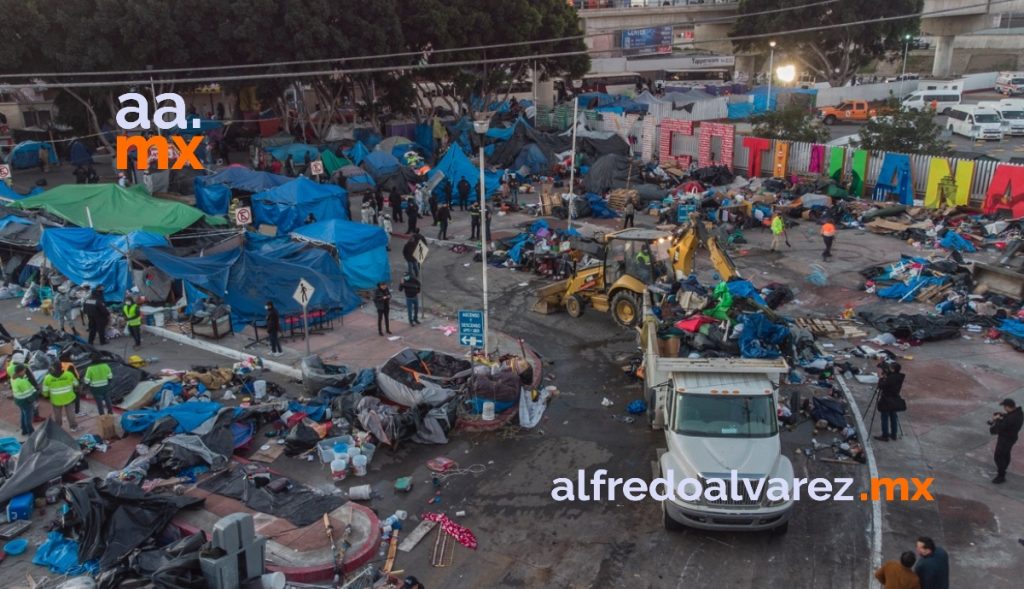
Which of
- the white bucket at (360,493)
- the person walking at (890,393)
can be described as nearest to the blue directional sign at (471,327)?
the white bucket at (360,493)

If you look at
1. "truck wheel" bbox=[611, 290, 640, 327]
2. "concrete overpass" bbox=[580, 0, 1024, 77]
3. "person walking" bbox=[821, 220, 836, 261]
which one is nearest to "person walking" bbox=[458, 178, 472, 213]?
"person walking" bbox=[821, 220, 836, 261]

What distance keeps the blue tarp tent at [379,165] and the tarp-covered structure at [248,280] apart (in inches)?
587

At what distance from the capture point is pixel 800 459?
1218 centimetres

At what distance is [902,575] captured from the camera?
771 centimetres

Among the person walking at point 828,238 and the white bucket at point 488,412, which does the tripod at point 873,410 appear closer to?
the white bucket at point 488,412

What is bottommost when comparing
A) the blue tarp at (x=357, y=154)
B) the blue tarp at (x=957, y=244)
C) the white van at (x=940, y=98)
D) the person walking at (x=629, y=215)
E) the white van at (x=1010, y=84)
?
the blue tarp at (x=957, y=244)

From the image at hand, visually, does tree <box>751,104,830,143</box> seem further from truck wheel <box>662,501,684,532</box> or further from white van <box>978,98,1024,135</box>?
truck wheel <box>662,501,684,532</box>

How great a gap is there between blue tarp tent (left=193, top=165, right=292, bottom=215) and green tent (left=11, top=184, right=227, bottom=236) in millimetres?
3815

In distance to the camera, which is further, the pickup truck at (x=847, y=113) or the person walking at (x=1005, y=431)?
the pickup truck at (x=847, y=113)

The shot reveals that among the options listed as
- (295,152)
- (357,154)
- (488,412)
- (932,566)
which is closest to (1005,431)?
(932,566)

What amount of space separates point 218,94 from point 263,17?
90.5 feet

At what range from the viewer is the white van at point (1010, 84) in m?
58.9

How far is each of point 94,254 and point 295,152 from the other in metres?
17.7
